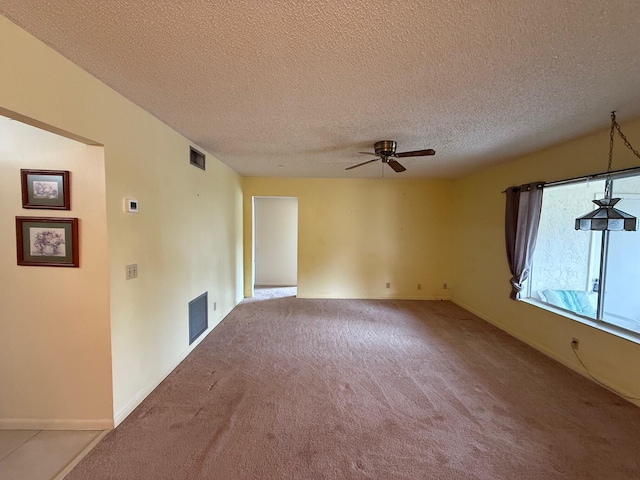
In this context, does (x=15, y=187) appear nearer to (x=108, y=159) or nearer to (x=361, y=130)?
(x=108, y=159)

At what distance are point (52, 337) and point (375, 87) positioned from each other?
2.76 meters

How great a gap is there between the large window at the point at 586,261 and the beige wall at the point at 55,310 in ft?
14.0

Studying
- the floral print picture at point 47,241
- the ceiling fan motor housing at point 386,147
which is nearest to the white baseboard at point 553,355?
the ceiling fan motor housing at point 386,147

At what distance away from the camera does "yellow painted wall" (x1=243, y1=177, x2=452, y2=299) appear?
17.1 feet

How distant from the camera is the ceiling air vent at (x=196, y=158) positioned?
116 inches

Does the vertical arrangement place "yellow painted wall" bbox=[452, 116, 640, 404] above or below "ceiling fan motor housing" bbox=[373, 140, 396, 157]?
below

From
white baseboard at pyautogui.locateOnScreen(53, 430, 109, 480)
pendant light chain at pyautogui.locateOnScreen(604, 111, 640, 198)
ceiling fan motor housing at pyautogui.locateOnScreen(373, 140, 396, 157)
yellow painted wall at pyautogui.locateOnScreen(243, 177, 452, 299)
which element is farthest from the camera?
yellow painted wall at pyautogui.locateOnScreen(243, 177, 452, 299)

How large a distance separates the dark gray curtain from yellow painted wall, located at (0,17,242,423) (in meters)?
4.01

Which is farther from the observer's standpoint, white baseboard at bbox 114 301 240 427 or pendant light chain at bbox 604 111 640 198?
pendant light chain at bbox 604 111 640 198

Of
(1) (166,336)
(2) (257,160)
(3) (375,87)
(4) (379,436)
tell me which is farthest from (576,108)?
(1) (166,336)

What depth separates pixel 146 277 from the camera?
2197 millimetres

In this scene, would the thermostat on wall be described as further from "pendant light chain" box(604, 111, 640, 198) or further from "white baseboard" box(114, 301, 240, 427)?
"pendant light chain" box(604, 111, 640, 198)

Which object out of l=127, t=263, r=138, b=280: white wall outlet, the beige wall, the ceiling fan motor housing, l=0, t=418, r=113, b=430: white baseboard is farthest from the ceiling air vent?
l=0, t=418, r=113, b=430: white baseboard

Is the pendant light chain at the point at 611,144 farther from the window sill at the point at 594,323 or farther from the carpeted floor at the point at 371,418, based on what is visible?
the carpeted floor at the point at 371,418
